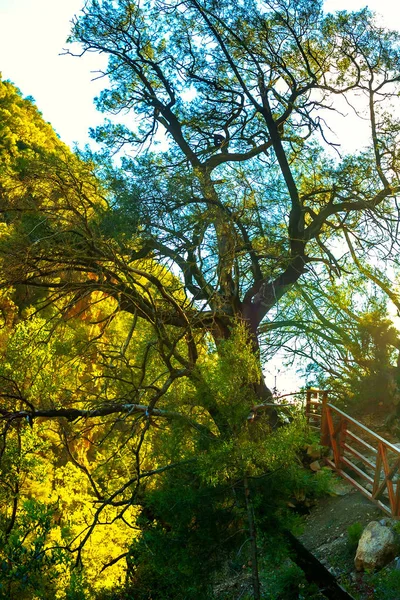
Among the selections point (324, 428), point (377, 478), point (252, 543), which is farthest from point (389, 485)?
point (252, 543)

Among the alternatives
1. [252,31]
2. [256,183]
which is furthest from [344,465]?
→ [252,31]

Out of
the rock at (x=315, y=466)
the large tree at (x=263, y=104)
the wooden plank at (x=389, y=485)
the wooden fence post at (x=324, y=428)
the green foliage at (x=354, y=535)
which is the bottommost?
the green foliage at (x=354, y=535)

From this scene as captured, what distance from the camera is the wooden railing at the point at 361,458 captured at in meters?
8.84

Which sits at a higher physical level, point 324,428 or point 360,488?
point 324,428

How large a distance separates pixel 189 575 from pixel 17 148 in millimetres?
20577

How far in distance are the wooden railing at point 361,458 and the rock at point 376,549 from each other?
0.44m

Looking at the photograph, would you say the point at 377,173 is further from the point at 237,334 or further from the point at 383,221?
the point at 237,334

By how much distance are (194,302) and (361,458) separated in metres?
3.70

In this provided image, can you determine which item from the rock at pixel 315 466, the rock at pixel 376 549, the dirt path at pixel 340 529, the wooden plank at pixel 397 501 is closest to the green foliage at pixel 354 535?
the dirt path at pixel 340 529

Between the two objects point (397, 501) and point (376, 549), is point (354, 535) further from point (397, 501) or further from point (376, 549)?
point (397, 501)

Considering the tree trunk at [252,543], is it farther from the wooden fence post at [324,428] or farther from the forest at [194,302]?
the wooden fence post at [324,428]

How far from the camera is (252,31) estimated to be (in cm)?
1131

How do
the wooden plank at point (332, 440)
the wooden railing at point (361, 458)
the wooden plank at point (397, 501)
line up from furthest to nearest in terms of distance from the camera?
the wooden plank at point (332, 440) → the wooden railing at point (361, 458) → the wooden plank at point (397, 501)

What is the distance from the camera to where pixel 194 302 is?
9.23m
